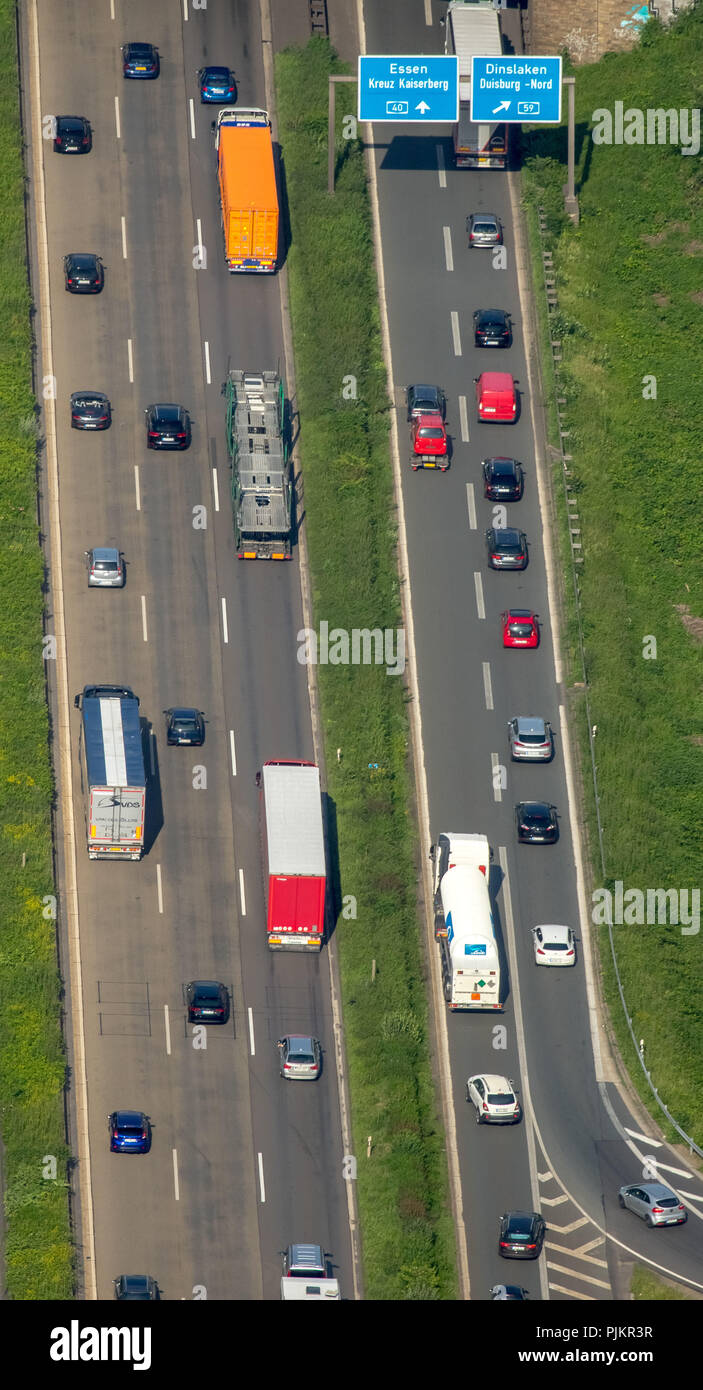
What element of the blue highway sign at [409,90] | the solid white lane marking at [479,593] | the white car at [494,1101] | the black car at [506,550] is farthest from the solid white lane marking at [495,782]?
the blue highway sign at [409,90]

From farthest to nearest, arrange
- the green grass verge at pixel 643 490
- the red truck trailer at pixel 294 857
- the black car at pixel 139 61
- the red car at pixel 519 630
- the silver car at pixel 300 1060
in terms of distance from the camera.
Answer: the black car at pixel 139 61 < the red car at pixel 519 630 < the green grass verge at pixel 643 490 < the red truck trailer at pixel 294 857 < the silver car at pixel 300 1060

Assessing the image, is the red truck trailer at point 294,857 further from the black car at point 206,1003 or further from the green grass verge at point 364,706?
the black car at point 206,1003

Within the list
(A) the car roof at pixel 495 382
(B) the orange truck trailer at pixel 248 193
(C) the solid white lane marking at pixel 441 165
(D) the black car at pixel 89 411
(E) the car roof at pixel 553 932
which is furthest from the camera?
(C) the solid white lane marking at pixel 441 165

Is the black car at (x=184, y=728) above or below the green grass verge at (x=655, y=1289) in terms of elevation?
above

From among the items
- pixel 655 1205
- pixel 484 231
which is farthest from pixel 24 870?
pixel 484 231
